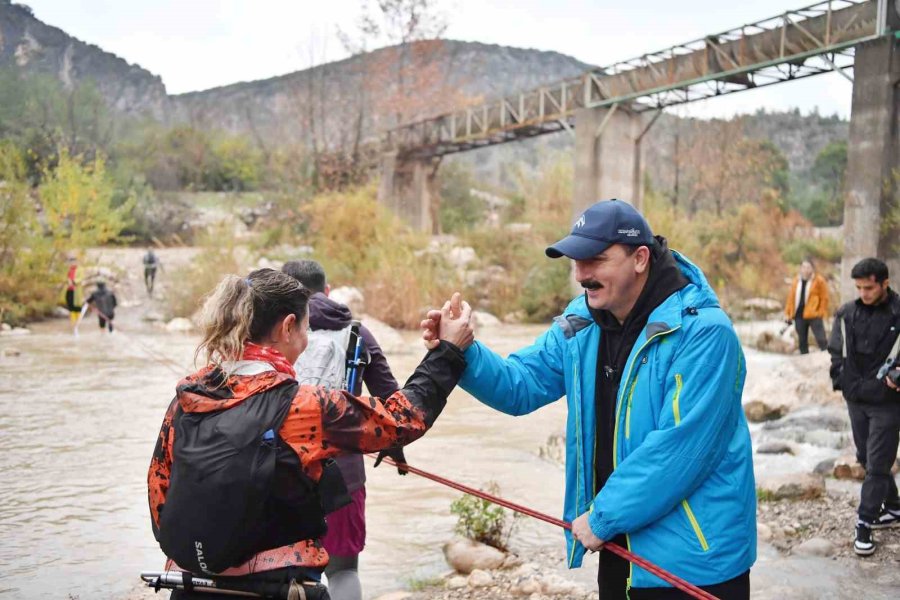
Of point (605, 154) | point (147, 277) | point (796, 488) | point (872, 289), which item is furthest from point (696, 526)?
point (147, 277)

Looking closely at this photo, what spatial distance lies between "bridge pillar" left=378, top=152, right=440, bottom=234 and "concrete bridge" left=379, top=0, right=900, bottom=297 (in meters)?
0.05

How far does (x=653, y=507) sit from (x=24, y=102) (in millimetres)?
17301

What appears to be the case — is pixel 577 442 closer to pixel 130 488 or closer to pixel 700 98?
pixel 130 488

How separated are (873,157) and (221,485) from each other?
540 inches

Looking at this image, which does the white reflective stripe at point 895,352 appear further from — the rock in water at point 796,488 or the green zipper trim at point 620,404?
the green zipper trim at point 620,404

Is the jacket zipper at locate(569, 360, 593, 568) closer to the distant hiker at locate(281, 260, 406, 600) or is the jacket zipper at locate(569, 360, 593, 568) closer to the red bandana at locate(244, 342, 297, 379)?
the red bandana at locate(244, 342, 297, 379)

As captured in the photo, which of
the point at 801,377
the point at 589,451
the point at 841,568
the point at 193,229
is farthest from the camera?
the point at 193,229

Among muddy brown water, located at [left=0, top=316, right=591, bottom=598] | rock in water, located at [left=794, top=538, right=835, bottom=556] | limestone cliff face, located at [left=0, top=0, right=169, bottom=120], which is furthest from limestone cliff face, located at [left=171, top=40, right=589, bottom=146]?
rock in water, located at [left=794, top=538, right=835, bottom=556]

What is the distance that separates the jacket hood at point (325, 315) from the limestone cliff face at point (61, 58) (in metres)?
13.6

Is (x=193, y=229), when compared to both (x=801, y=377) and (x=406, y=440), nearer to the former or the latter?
(x=801, y=377)

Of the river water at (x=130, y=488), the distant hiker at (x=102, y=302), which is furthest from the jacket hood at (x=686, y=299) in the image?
the distant hiker at (x=102, y=302)

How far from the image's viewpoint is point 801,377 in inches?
408

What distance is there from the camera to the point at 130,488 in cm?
734

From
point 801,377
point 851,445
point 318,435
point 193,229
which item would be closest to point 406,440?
point 318,435
